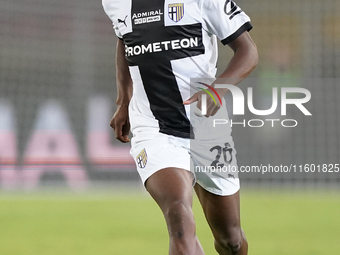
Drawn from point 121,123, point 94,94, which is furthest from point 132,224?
point 94,94

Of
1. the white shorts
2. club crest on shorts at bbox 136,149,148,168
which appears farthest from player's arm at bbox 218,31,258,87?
club crest on shorts at bbox 136,149,148,168

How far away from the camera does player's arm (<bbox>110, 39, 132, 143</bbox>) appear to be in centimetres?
353


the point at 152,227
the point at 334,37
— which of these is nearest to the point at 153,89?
the point at 152,227

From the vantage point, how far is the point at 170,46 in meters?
3.09

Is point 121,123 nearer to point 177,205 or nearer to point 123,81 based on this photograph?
point 123,81

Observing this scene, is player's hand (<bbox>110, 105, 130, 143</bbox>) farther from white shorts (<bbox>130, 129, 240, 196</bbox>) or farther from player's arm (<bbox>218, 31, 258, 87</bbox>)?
player's arm (<bbox>218, 31, 258, 87</bbox>)

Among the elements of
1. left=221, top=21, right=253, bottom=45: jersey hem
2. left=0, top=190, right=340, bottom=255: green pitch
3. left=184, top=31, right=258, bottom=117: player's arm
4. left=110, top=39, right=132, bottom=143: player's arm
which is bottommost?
left=0, top=190, right=340, bottom=255: green pitch

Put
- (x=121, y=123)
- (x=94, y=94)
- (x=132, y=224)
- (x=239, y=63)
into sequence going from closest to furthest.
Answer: (x=239, y=63) → (x=121, y=123) → (x=132, y=224) → (x=94, y=94)

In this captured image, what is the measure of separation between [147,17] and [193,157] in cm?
83

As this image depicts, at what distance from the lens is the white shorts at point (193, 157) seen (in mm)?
2955

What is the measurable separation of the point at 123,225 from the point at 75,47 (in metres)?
5.37

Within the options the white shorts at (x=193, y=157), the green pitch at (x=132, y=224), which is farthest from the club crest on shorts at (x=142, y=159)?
the green pitch at (x=132, y=224)

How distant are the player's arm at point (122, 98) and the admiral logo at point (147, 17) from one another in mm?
387

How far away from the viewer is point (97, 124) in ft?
33.3
